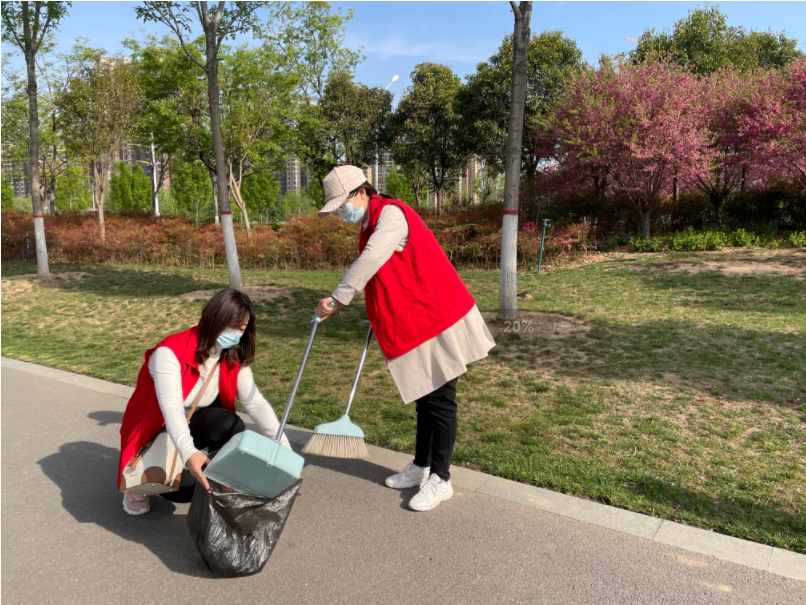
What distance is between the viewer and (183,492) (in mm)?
2842

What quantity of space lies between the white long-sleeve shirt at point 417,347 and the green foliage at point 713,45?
21.2m

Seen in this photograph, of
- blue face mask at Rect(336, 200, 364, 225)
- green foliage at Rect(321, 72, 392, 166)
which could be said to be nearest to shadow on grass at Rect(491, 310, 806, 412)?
blue face mask at Rect(336, 200, 364, 225)

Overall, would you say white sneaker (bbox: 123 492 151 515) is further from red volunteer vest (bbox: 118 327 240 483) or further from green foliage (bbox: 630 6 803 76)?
green foliage (bbox: 630 6 803 76)

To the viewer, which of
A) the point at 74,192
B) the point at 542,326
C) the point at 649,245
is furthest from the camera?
the point at 74,192

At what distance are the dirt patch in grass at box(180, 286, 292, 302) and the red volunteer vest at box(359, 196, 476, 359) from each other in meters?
7.30

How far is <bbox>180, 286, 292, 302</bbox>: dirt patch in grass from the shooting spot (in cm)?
1004

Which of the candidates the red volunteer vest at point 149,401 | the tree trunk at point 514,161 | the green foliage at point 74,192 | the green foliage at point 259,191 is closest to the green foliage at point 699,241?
the tree trunk at point 514,161

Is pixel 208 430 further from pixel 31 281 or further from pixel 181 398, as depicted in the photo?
pixel 31 281

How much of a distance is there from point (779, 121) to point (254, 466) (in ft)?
50.1

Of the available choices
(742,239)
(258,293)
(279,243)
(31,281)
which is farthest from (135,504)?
(742,239)

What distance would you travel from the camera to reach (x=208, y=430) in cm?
276

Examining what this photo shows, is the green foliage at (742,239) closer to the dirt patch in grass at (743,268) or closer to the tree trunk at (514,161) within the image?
the dirt patch in grass at (743,268)

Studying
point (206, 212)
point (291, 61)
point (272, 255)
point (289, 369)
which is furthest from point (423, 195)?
point (289, 369)

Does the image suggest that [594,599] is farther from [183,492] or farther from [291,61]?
Result: [291,61]
